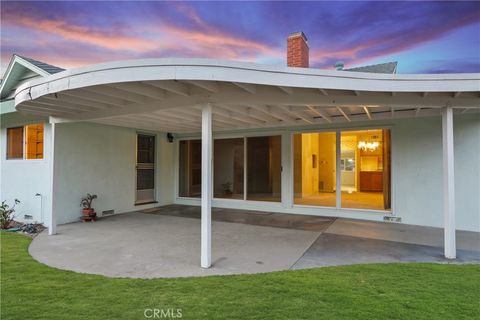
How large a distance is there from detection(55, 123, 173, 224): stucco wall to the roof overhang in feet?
6.85

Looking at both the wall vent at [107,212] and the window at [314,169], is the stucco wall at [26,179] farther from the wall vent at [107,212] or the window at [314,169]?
the window at [314,169]

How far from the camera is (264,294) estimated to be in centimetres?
284

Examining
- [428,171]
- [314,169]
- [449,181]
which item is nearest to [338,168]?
[314,169]

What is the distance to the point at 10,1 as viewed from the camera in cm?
791

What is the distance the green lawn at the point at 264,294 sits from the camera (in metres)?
2.48

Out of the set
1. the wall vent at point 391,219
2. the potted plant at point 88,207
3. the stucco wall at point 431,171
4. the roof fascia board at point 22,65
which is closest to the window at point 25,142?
the roof fascia board at point 22,65

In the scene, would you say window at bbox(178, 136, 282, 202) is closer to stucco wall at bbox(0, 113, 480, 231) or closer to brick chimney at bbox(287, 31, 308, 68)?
stucco wall at bbox(0, 113, 480, 231)

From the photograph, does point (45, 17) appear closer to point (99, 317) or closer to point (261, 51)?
point (261, 51)

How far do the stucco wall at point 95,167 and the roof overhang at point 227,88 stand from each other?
6.85 ft

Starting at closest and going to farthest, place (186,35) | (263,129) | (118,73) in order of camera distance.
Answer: (118,73), (263,129), (186,35)

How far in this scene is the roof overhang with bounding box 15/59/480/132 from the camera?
10.4 feet

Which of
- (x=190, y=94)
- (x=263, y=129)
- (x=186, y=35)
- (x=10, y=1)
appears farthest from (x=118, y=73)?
(x=186, y=35)

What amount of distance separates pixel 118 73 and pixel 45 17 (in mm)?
8102

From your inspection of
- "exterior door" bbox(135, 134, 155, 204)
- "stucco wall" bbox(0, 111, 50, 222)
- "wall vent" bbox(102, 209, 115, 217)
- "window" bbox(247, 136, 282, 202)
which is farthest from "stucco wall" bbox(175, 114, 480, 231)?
"stucco wall" bbox(0, 111, 50, 222)
